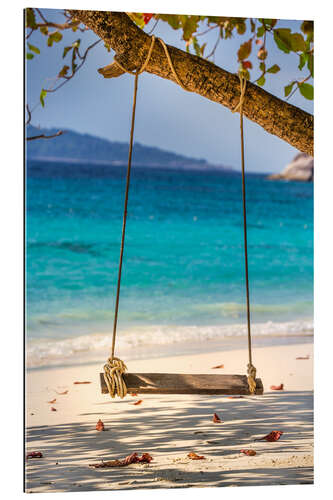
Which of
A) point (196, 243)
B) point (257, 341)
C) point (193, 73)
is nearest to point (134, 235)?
point (196, 243)

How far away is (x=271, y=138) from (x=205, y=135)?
15.5 inches

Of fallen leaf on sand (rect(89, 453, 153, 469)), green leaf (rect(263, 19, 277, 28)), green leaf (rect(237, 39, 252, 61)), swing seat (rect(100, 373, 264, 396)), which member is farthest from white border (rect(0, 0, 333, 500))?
swing seat (rect(100, 373, 264, 396))

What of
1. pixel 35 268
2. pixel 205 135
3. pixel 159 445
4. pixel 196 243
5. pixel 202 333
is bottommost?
pixel 159 445

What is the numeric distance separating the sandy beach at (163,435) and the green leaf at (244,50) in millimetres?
1481

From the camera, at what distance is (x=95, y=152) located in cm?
330

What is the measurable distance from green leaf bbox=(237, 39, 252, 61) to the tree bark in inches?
41.0

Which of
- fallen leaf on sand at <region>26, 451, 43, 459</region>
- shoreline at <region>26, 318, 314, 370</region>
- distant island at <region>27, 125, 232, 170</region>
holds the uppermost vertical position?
distant island at <region>27, 125, 232, 170</region>

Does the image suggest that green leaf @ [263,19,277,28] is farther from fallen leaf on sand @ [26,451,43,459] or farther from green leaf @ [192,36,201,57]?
fallen leaf on sand @ [26,451,43,459]

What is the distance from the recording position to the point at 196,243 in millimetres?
3646

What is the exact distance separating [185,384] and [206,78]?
2.87 feet

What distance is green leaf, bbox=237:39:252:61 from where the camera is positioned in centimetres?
272
